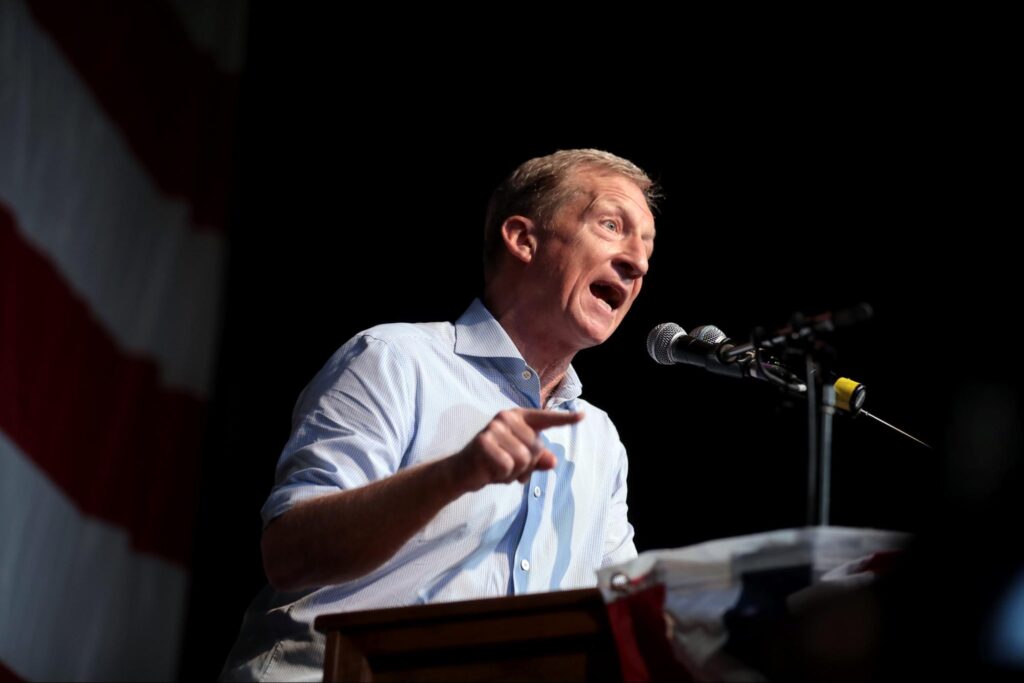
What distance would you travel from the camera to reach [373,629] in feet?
4.77

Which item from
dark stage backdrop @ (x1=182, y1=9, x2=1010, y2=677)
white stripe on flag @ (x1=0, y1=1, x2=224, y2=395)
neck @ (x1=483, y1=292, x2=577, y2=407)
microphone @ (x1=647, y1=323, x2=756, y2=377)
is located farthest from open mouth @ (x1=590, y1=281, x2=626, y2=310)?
white stripe on flag @ (x1=0, y1=1, x2=224, y2=395)

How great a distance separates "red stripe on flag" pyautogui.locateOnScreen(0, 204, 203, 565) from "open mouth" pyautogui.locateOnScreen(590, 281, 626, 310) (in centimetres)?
150

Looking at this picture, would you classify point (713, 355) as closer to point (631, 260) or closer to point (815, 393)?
point (815, 393)

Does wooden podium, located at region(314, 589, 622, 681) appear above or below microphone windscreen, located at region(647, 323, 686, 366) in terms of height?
below

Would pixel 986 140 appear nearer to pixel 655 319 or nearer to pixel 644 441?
pixel 655 319

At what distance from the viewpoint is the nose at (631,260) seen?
247cm

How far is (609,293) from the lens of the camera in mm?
2508

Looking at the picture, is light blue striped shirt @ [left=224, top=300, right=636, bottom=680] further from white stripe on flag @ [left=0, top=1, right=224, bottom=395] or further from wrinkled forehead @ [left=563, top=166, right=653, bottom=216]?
white stripe on flag @ [left=0, top=1, right=224, bottom=395]

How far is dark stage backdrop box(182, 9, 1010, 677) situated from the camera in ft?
9.93

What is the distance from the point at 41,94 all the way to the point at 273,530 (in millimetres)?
1710

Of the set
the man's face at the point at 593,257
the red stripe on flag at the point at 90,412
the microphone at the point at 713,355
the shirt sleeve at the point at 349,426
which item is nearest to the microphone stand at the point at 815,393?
the microphone at the point at 713,355

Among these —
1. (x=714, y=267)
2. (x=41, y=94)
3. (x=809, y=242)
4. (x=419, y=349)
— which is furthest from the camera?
(x=714, y=267)

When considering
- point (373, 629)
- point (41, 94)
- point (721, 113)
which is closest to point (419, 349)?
point (373, 629)

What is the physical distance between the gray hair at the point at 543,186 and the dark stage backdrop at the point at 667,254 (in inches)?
35.5
